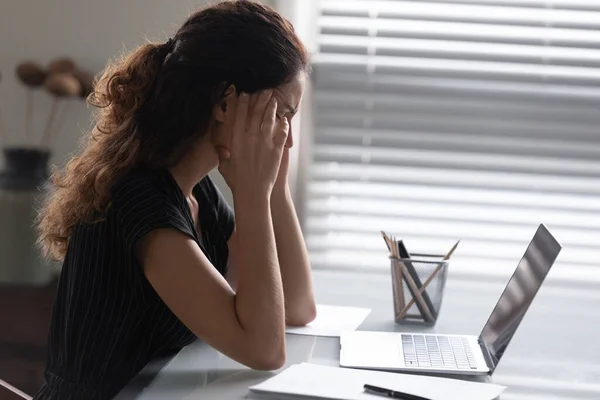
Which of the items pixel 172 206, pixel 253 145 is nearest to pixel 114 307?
pixel 172 206

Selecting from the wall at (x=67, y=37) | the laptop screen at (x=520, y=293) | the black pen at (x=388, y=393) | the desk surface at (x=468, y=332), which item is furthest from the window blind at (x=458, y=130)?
the black pen at (x=388, y=393)

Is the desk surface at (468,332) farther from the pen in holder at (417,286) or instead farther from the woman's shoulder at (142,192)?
the woman's shoulder at (142,192)

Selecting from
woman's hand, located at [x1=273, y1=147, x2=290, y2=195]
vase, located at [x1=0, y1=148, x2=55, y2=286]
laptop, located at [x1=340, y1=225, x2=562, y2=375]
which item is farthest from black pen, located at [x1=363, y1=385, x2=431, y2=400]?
vase, located at [x1=0, y1=148, x2=55, y2=286]

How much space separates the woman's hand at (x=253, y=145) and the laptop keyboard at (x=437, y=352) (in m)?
0.33

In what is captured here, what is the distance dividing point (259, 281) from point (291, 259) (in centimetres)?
40

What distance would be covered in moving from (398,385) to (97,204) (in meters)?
0.52

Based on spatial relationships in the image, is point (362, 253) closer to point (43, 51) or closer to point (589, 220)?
point (589, 220)

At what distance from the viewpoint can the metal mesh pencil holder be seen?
1.64 m

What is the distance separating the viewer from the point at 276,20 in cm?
145

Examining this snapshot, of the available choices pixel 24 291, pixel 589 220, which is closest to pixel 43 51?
pixel 24 291

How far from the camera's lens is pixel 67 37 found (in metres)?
2.79

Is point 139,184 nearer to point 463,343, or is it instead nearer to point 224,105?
point 224,105

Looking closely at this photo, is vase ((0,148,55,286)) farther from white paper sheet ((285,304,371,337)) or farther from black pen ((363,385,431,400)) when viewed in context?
black pen ((363,385,431,400))

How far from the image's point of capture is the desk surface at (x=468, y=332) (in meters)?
1.20
